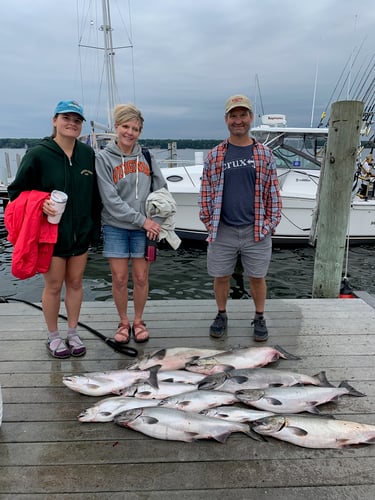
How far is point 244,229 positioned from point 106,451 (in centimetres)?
191

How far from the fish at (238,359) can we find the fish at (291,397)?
13.9 inches

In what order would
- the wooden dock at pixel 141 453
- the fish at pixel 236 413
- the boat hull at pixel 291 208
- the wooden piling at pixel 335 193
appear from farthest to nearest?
the boat hull at pixel 291 208 < the wooden piling at pixel 335 193 < the fish at pixel 236 413 < the wooden dock at pixel 141 453

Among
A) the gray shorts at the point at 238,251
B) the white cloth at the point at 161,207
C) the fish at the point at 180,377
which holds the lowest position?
the fish at the point at 180,377

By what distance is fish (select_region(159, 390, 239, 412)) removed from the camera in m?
2.33

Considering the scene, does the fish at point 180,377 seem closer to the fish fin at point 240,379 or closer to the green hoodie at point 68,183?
the fish fin at point 240,379

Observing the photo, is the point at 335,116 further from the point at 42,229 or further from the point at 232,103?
the point at 42,229

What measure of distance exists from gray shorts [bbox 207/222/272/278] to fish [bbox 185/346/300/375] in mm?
641

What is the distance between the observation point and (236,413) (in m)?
2.26

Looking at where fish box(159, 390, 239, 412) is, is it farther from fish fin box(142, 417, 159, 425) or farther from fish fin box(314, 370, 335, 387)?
fish fin box(314, 370, 335, 387)

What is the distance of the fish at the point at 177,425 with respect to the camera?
212 cm

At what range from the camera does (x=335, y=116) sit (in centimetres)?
424

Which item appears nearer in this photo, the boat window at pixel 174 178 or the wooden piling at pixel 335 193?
the wooden piling at pixel 335 193

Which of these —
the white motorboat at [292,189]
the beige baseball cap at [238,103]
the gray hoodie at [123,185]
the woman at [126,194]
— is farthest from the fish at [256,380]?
the white motorboat at [292,189]

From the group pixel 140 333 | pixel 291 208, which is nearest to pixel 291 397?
pixel 140 333
